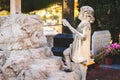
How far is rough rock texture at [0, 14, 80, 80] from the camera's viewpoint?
22.8 feet

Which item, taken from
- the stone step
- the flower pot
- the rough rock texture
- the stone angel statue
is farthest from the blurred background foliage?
the stone step

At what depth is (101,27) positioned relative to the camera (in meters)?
14.1

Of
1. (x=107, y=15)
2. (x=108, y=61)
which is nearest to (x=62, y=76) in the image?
(x=108, y=61)

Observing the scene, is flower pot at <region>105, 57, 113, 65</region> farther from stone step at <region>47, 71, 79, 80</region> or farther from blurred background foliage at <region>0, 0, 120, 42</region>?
stone step at <region>47, 71, 79, 80</region>

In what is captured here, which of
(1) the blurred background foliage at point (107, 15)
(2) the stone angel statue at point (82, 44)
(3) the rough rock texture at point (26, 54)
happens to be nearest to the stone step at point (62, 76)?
(3) the rough rock texture at point (26, 54)

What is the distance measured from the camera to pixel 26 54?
716 centimetres

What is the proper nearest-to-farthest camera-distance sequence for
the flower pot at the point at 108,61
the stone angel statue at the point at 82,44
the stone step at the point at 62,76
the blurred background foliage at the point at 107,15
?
1. the stone step at the point at 62,76
2. the stone angel statue at the point at 82,44
3. the flower pot at the point at 108,61
4. the blurred background foliage at the point at 107,15

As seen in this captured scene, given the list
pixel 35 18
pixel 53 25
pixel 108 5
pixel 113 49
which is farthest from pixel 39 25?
pixel 53 25

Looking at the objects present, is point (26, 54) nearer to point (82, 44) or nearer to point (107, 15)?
point (82, 44)

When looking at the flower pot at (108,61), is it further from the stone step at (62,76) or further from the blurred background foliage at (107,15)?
the stone step at (62,76)

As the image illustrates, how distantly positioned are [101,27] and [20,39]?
287 inches

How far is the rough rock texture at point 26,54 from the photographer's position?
22.8 feet

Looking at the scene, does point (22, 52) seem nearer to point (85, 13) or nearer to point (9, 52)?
point (9, 52)

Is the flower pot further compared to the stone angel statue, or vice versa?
the flower pot
